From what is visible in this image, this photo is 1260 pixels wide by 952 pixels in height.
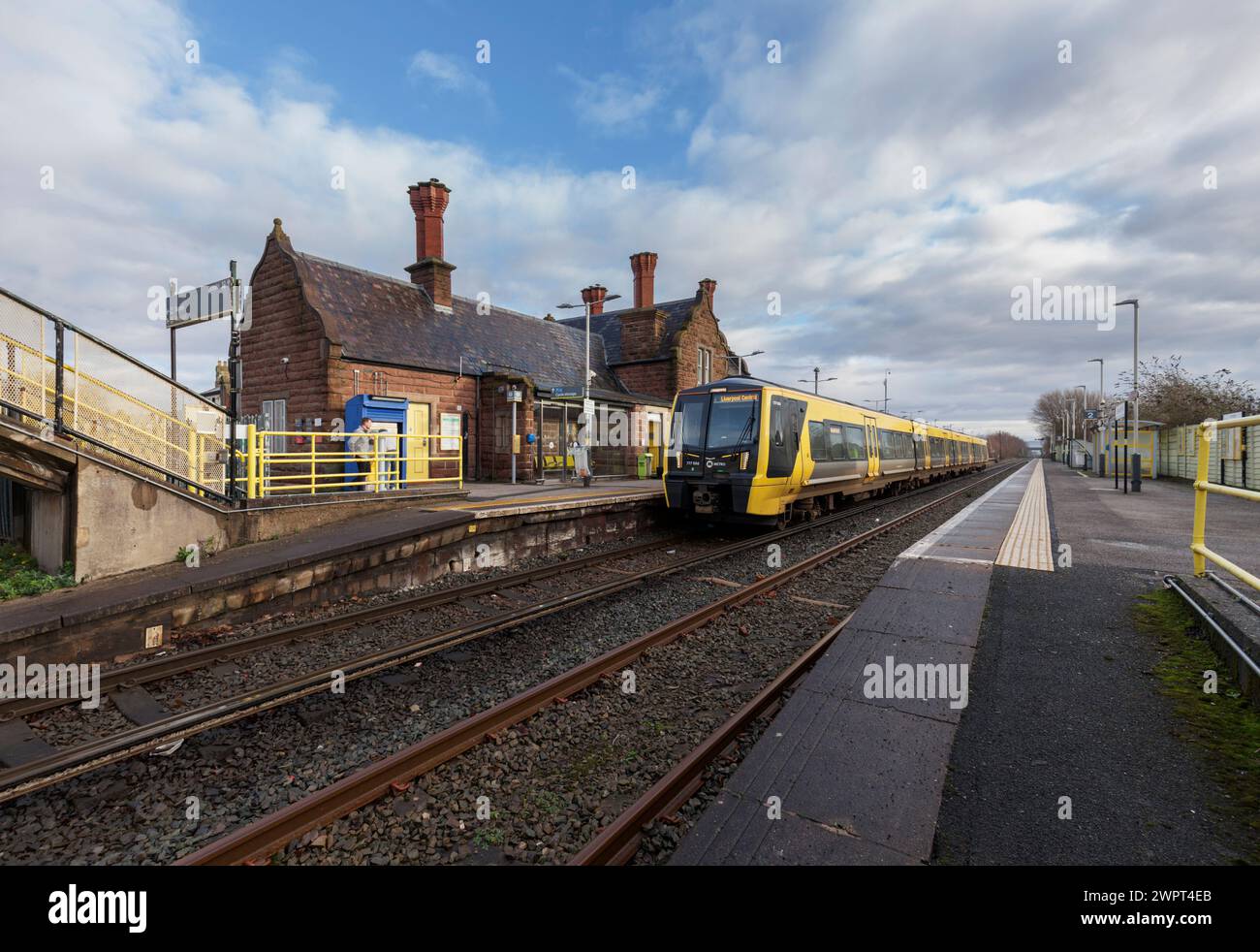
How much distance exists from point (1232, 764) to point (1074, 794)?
953 millimetres

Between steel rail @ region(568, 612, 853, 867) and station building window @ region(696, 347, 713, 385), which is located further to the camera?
station building window @ region(696, 347, 713, 385)

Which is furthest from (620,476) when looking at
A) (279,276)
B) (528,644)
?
(528,644)

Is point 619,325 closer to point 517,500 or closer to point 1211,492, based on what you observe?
point 517,500

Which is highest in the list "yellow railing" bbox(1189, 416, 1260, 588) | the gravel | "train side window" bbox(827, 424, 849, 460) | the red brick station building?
the red brick station building

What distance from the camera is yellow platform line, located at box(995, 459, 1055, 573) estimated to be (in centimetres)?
793

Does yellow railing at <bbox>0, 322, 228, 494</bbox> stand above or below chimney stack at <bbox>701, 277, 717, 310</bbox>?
below

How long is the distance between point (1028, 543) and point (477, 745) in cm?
954

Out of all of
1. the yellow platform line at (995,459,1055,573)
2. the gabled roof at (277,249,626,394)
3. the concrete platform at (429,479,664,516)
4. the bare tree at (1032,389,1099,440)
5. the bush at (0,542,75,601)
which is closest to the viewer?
the bush at (0,542,75,601)

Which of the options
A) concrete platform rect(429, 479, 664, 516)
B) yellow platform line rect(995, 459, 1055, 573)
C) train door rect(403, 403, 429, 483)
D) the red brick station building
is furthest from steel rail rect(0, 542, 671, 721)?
train door rect(403, 403, 429, 483)

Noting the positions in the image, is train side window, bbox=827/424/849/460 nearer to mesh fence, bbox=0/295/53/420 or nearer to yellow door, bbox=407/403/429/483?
yellow door, bbox=407/403/429/483

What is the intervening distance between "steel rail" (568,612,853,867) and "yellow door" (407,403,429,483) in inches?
566

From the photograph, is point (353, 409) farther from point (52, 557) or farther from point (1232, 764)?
point (1232, 764)

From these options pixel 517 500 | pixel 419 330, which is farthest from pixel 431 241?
pixel 517 500

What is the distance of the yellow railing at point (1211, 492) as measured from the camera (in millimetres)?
3900
